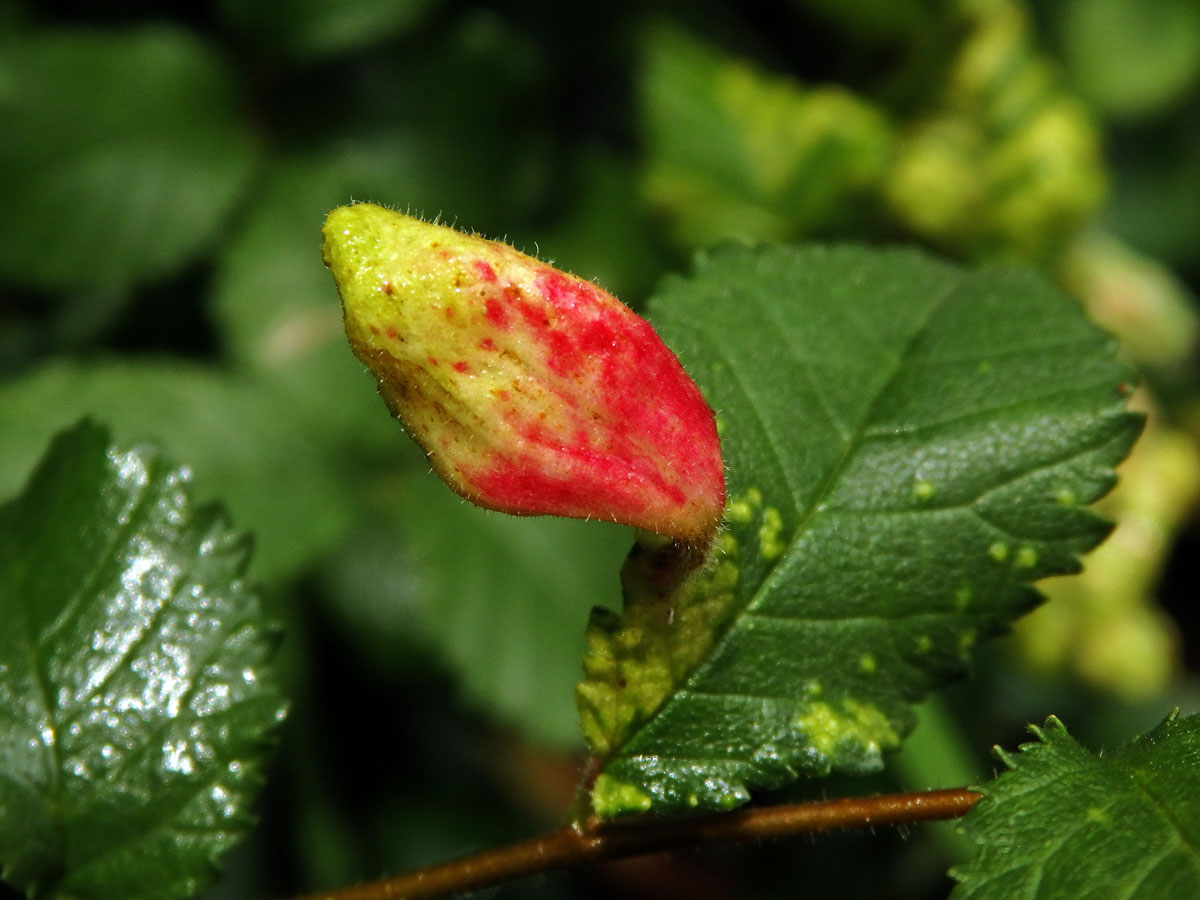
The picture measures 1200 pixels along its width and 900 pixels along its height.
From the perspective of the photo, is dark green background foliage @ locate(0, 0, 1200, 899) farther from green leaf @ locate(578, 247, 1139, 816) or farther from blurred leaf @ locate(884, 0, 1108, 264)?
green leaf @ locate(578, 247, 1139, 816)

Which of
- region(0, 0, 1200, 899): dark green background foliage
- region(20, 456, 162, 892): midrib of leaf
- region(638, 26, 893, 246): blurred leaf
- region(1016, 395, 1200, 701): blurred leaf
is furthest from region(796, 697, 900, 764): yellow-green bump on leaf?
region(638, 26, 893, 246): blurred leaf

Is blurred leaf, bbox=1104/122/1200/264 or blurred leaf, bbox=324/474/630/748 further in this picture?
blurred leaf, bbox=1104/122/1200/264

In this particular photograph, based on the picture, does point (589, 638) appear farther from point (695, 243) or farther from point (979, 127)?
point (979, 127)

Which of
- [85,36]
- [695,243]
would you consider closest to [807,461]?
[695,243]

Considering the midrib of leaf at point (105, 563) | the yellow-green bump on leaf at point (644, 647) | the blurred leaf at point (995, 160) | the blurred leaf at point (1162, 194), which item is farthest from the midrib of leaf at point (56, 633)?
the blurred leaf at point (1162, 194)

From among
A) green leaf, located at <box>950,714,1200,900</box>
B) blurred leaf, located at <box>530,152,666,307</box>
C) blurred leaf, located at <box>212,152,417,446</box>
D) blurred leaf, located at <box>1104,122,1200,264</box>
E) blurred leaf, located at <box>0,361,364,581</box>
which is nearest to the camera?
green leaf, located at <box>950,714,1200,900</box>

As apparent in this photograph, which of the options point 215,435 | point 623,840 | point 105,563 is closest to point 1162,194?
point 215,435

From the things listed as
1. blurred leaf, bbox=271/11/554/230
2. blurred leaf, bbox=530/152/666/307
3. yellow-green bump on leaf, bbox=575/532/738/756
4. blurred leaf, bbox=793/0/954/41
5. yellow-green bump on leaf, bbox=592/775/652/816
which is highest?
blurred leaf, bbox=793/0/954/41
